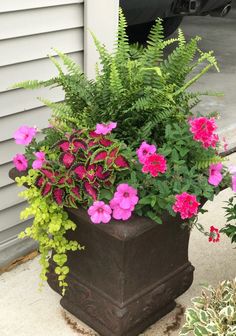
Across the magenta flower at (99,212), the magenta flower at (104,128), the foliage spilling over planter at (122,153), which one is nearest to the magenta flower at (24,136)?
the foliage spilling over planter at (122,153)

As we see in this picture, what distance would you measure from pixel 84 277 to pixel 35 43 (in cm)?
115

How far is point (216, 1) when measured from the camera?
5.69 m

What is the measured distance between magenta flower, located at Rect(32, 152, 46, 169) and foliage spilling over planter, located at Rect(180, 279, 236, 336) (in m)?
0.82

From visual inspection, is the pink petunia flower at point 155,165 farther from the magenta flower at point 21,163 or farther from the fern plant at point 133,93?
the magenta flower at point 21,163

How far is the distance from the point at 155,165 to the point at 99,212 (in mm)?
262

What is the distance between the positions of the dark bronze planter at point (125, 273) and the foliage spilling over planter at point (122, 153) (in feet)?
0.20

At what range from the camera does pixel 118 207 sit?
1.92m

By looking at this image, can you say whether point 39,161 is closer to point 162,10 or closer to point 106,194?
point 106,194

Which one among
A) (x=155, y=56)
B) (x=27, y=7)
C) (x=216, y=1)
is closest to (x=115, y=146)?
(x=155, y=56)

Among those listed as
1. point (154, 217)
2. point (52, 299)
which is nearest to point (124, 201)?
point (154, 217)

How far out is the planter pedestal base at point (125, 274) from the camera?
2.04 m

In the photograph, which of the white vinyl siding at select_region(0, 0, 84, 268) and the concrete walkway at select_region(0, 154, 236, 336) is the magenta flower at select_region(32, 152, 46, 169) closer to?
the white vinyl siding at select_region(0, 0, 84, 268)

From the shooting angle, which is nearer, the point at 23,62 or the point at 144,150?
the point at 144,150

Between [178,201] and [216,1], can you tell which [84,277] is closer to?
[178,201]
